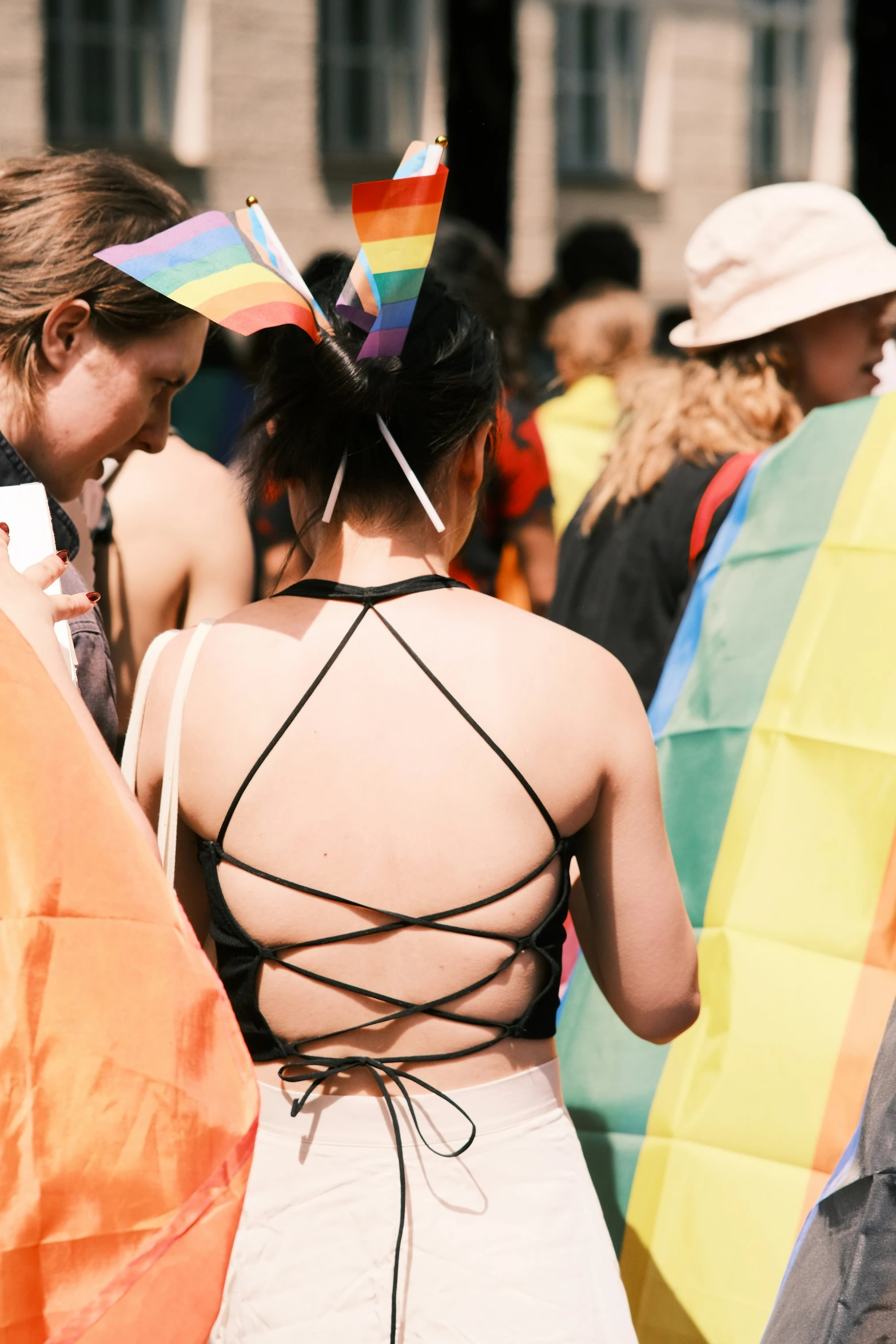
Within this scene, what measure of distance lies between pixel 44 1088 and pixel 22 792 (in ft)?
0.89

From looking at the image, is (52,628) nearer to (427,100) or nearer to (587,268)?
(587,268)

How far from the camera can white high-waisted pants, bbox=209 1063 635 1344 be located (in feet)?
4.91

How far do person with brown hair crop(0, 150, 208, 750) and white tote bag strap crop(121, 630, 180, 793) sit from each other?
11 centimetres

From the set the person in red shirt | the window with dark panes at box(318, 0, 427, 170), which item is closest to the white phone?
the person in red shirt

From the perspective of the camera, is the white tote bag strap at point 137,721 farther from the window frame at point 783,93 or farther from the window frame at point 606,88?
the window frame at point 783,93

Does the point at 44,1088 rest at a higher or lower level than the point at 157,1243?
higher

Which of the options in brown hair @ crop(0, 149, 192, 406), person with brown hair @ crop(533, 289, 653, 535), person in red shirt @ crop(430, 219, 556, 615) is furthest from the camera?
person with brown hair @ crop(533, 289, 653, 535)

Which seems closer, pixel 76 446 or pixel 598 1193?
pixel 76 446

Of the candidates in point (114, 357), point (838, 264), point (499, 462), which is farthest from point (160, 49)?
point (114, 357)

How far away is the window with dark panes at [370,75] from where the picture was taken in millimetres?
12930

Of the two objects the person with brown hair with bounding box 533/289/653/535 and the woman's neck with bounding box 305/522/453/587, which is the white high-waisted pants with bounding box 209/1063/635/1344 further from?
the person with brown hair with bounding box 533/289/653/535

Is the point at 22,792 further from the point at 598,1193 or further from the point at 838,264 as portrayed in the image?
the point at 838,264

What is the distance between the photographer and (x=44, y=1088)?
1285mm

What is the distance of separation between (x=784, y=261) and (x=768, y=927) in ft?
4.86
